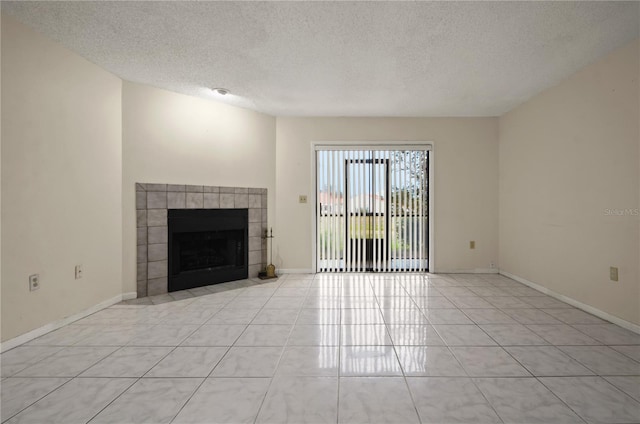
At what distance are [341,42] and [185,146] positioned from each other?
2266mm

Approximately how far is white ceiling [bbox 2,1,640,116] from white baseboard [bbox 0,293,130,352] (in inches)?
94.4

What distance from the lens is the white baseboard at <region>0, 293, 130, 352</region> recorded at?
2012 mm

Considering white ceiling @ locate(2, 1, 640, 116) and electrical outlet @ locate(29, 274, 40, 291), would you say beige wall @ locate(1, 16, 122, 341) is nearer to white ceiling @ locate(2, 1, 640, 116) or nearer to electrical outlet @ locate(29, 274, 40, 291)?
electrical outlet @ locate(29, 274, 40, 291)

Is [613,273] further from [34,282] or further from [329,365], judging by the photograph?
[34,282]

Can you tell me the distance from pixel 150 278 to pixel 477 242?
4520mm

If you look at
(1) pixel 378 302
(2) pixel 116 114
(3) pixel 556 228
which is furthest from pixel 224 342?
(3) pixel 556 228

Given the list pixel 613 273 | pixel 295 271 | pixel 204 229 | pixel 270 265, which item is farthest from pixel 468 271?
pixel 204 229

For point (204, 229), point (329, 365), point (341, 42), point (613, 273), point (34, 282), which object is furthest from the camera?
point (204, 229)

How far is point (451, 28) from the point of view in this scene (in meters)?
2.13

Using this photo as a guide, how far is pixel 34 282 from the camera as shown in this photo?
218cm

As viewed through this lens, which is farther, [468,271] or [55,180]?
[468,271]

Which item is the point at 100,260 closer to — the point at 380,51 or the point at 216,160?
the point at 216,160

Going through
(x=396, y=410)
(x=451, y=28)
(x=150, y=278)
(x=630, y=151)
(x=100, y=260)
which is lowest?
(x=396, y=410)

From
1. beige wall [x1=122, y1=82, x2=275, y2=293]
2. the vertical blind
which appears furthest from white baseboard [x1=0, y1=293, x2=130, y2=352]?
the vertical blind
